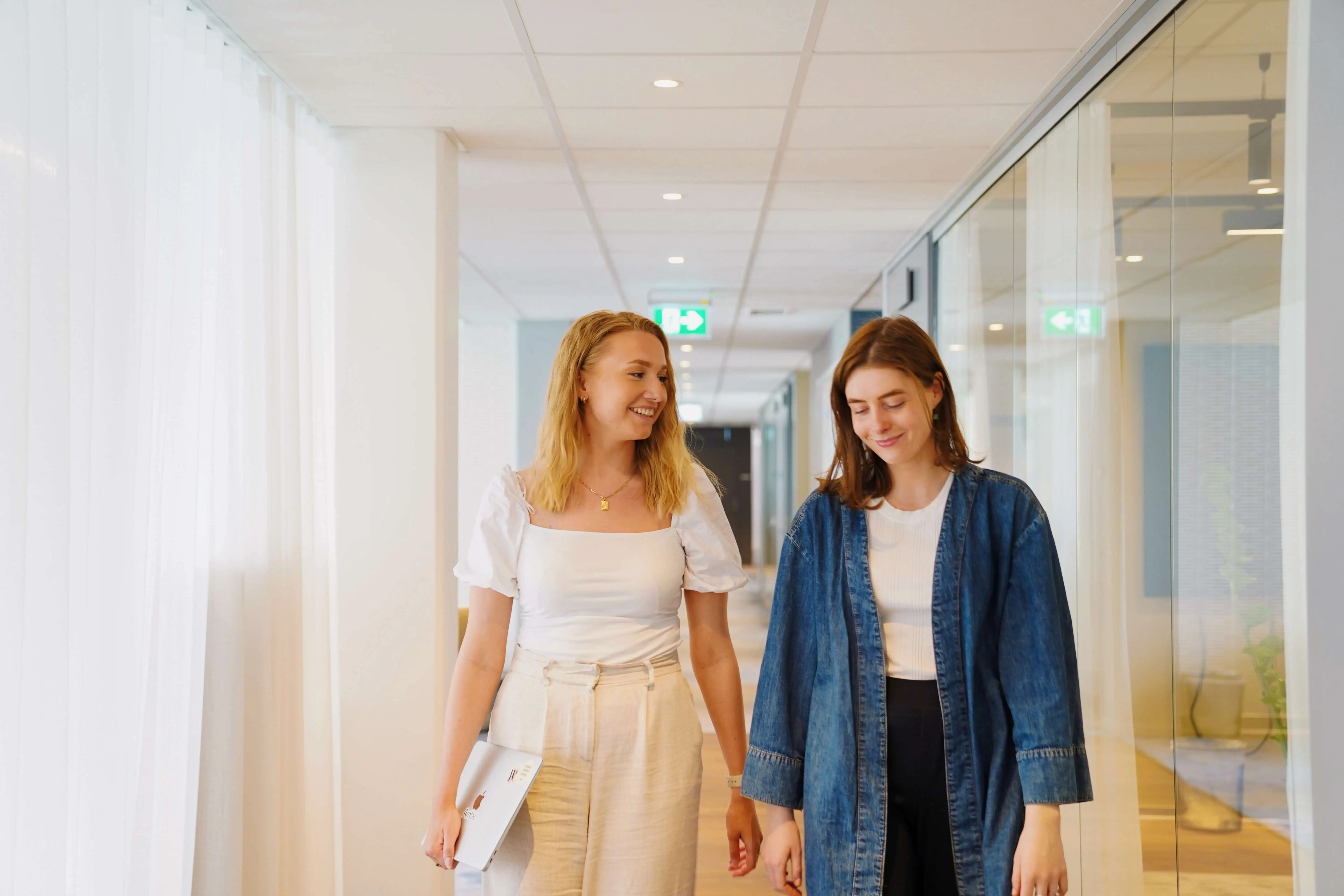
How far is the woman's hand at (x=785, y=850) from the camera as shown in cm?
192

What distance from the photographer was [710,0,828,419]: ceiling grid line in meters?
3.26

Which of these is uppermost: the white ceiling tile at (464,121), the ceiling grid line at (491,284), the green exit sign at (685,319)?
the ceiling grid line at (491,284)

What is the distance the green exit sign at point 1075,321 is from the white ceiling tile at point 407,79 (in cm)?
200

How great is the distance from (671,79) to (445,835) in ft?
8.45

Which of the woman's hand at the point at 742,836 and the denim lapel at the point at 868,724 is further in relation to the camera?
the woman's hand at the point at 742,836

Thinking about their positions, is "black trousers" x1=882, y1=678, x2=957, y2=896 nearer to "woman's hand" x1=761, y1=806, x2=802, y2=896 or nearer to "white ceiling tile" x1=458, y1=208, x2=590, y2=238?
"woman's hand" x1=761, y1=806, x2=802, y2=896

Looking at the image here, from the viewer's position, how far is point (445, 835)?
218cm

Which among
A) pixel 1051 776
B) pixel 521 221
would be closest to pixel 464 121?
pixel 521 221

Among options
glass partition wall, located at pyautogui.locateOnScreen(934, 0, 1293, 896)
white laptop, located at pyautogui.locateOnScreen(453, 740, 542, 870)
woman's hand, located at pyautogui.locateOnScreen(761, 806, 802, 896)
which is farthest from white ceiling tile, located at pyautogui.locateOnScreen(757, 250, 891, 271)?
woman's hand, located at pyautogui.locateOnScreen(761, 806, 802, 896)

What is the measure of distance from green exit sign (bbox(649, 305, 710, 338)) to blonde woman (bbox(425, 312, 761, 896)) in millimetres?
6034

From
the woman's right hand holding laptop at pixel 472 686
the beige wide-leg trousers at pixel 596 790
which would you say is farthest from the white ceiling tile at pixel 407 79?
the beige wide-leg trousers at pixel 596 790

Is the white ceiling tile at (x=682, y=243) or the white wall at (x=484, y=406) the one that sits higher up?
the white ceiling tile at (x=682, y=243)

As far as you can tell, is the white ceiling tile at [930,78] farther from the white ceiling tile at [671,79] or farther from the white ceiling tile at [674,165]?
the white ceiling tile at [674,165]

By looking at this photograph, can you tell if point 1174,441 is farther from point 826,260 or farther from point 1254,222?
point 826,260
